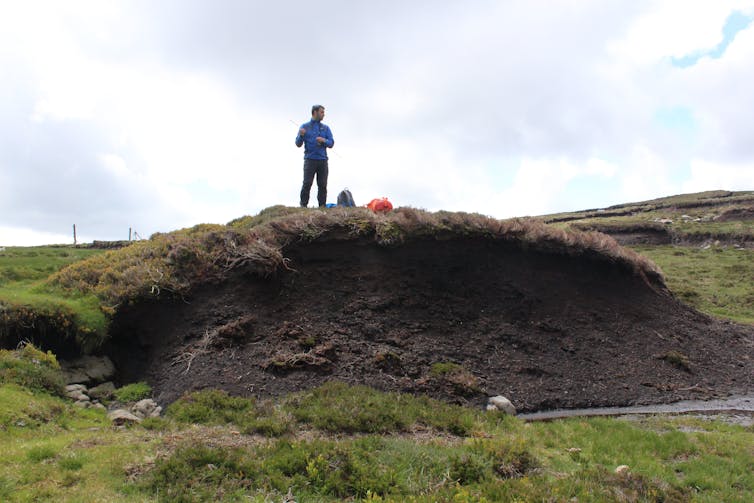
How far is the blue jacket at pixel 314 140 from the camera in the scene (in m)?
15.2

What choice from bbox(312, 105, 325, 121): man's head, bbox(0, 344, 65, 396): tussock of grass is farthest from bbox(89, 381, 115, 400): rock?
bbox(312, 105, 325, 121): man's head

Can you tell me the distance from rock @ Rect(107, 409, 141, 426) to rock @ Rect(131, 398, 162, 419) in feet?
1.09

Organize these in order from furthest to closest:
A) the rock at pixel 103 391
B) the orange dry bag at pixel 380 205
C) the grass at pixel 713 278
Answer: the grass at pixel 713 278, the orange dry bag at pixel 380 205, the rock at pixel 103 391

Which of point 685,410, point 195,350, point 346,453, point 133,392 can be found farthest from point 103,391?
point 685,410

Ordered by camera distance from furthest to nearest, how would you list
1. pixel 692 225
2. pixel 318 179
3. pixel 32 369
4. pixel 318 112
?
pixel 692 225 → pixel 318 179 → pixel 318 112 → pixel 32 369

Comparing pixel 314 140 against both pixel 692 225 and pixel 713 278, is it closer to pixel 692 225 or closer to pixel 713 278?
pixel 713 278

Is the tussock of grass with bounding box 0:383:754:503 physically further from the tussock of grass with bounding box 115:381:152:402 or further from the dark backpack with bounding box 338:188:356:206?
the dark backpack with bounding box 338:188:356:206

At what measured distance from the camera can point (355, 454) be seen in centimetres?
704

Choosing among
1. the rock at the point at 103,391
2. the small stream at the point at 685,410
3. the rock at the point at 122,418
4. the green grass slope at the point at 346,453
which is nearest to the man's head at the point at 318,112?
the green grass slope at the point at 346,453

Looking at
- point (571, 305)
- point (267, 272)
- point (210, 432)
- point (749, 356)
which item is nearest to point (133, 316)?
point (267, 272)

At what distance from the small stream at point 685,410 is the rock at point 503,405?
25 centimetres

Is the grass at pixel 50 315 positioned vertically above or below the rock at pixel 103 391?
above

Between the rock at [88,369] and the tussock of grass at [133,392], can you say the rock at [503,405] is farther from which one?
the rock at [88,369]

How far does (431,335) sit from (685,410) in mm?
5796
